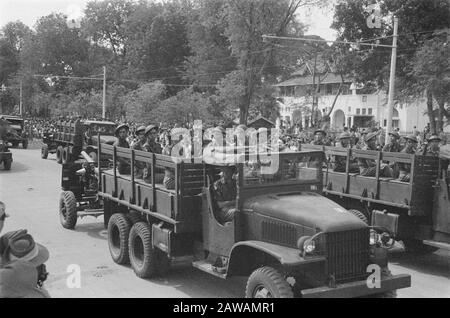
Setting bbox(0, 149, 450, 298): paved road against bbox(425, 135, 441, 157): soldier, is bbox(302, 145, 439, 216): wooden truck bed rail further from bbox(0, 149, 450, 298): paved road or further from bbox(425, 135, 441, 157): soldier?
bbox(0, 149, 450, 298): paved road

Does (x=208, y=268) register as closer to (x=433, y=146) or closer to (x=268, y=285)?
(x=268, y=285)

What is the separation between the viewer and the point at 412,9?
104 ft

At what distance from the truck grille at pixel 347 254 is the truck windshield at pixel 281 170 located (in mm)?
1189

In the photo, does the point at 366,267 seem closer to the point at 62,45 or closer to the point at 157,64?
the point at 157,64

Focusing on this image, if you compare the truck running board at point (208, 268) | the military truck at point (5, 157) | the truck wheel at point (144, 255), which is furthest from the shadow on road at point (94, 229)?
the military truck at point (5, 157)

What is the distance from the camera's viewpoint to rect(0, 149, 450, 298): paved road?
6.95 meters

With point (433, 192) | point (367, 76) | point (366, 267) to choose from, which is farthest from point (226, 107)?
point (366, 267)

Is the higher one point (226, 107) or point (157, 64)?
point (157, 64)

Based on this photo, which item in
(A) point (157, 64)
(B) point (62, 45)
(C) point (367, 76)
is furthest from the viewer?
(B) point (62, 45)

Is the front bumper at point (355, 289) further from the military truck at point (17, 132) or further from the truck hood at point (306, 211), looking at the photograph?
the military truck at point (17, 132)

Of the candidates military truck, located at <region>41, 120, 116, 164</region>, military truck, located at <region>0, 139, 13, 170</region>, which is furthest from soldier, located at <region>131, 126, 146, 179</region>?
military truck, located at <region>0, 139, 13, 170</region>

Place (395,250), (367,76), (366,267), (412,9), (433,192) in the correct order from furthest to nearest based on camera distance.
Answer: (367,76), (412,9), (433,192), (395,250), (366,267)

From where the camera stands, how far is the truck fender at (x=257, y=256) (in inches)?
205

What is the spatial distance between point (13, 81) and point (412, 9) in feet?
176
